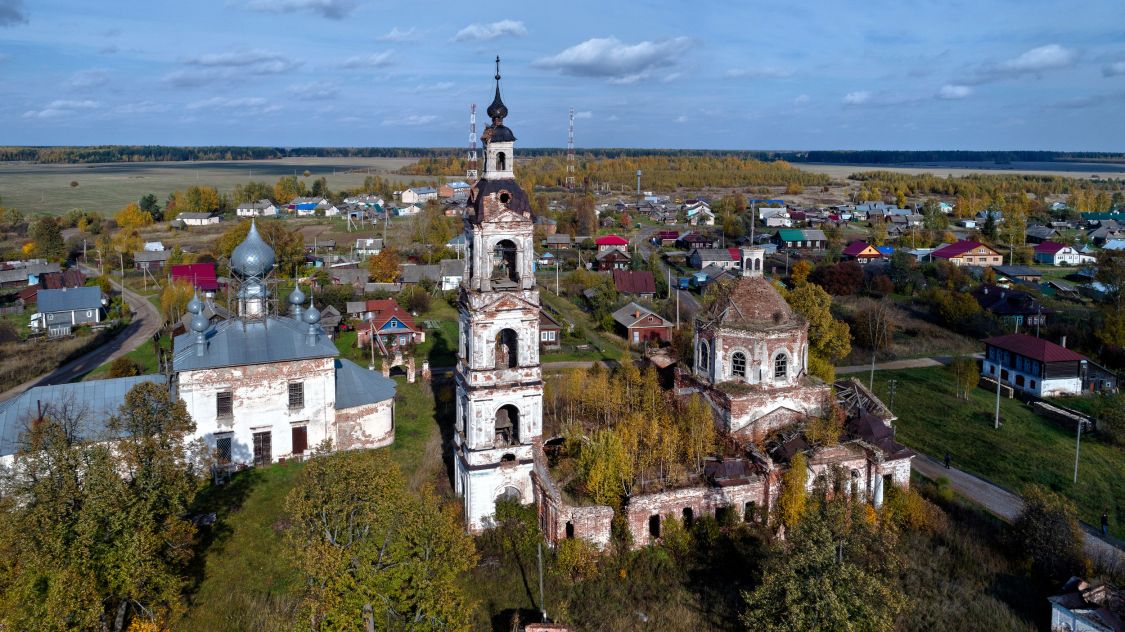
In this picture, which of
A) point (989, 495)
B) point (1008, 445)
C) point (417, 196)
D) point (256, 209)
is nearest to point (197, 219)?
point (256, 209)

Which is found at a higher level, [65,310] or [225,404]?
[65,310]

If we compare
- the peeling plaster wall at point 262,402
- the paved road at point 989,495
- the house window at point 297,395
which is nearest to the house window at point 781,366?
the paved road at point 989,495

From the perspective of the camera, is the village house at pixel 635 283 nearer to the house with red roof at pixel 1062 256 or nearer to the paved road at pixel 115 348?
the paved road at pixel 115 348

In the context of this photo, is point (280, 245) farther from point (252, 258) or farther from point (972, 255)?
point (972, 255)

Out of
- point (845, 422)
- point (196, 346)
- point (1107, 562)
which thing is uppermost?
point (196, 346)

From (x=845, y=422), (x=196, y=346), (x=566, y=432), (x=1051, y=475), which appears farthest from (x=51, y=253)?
(x=1051, y=475)

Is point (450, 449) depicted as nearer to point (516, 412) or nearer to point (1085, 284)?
point (516, 412)
